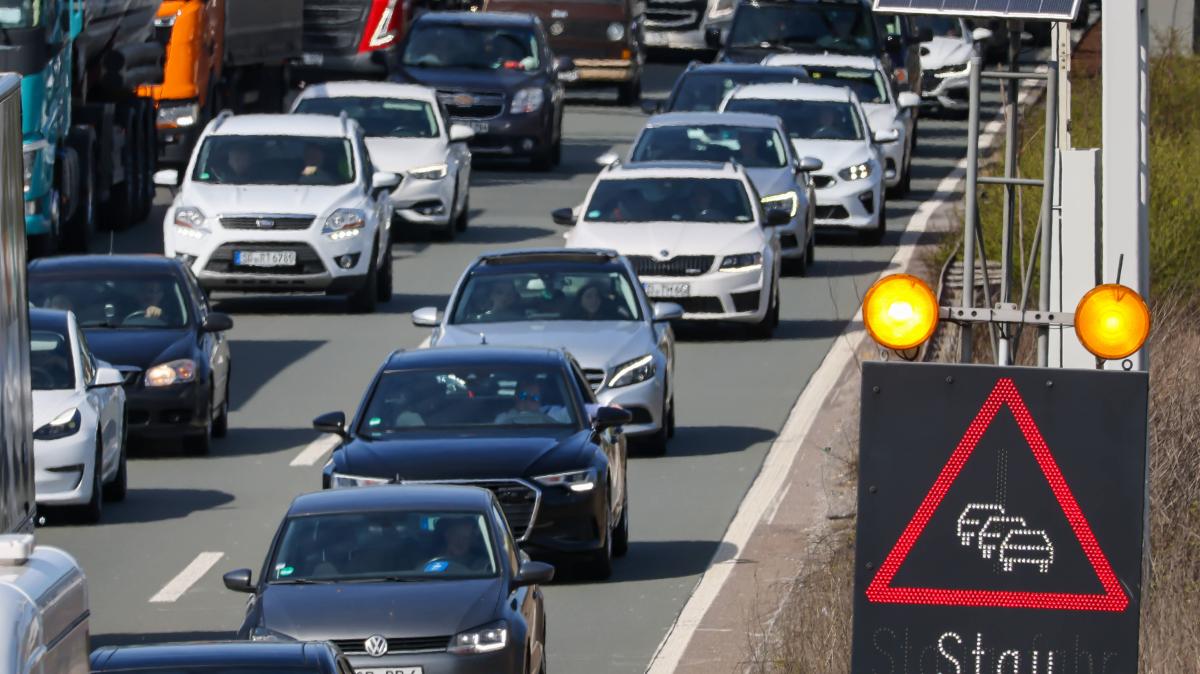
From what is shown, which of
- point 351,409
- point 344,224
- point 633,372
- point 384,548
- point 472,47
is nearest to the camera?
point 384,548

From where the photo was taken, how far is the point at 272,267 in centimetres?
2659

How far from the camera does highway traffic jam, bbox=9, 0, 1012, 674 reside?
13.0m

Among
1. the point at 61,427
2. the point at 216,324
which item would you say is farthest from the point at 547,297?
the point at 61,427

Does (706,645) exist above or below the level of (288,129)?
below

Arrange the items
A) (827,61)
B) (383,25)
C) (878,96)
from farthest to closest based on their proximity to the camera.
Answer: (383,25), (827,61), (878,96)

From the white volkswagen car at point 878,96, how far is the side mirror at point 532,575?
23.1 meters

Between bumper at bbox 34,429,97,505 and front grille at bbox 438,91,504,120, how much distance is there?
19.8m

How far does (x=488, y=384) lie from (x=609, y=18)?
30.9m

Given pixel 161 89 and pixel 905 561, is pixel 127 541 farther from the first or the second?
pixel 161 89

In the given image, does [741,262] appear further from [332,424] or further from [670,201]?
[332,424]

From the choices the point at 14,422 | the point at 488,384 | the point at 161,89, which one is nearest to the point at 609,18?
the point at 161,89

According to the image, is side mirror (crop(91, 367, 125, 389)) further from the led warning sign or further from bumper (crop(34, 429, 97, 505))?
the led warning sign

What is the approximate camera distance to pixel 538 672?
503 inches

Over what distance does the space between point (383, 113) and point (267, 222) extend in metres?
6.61
